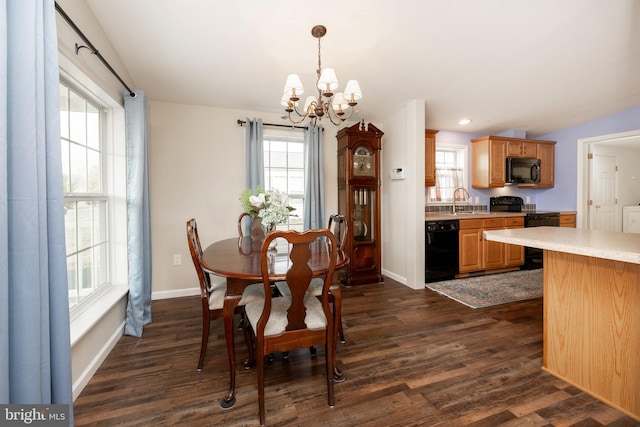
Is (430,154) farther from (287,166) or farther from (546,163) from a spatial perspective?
(546,163)

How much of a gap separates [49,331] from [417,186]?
3470mm

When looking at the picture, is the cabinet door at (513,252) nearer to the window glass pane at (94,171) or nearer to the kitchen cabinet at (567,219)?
the kitchen cabinet at (567,219)

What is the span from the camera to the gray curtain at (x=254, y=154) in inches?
136

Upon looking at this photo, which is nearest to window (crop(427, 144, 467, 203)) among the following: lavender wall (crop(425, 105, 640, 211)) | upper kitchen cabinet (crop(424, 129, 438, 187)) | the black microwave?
lavender wall (crop(425, 105, 640, 211))

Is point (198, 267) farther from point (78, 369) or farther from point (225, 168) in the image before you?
point (225, 168)

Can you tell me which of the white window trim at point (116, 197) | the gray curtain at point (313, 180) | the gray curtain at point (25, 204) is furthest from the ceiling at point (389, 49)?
the gray curtain at point (25, 204)

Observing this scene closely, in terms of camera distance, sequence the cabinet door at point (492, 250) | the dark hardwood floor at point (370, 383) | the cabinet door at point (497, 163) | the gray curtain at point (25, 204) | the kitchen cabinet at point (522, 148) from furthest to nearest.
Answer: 1. the kitchen cabinet at point (522, 148)
2. the cabinet door at point (497, 163)
3. the cabinet door at point (492, 250)
4. the dark hardwood floor at point (370, 383)
5. the gray curtain at point (25, 204)

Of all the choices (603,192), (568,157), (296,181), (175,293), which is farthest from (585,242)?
(603,192)

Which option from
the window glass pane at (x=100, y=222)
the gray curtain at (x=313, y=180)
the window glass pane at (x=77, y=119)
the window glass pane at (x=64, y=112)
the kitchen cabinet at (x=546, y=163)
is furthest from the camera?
the kitchen cabinet at (x=546, y=163)

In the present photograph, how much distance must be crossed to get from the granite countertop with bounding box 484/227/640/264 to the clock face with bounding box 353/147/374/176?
2.19 m

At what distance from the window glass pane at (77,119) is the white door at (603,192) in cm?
693

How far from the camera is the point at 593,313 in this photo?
1.62 metres

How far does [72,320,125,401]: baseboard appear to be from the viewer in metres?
1.63

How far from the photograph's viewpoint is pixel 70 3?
158 centimetres
